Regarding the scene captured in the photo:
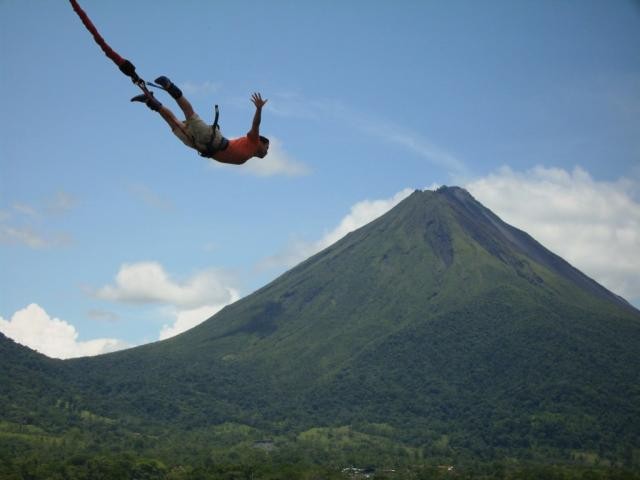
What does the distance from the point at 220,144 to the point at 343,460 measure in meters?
143

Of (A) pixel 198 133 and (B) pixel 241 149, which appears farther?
(B) pixel 241 149

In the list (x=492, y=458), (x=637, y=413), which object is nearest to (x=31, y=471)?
(x=492, y=458)

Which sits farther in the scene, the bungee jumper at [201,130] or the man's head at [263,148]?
the man's head at [263,148]

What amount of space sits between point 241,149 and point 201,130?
76 centimetres

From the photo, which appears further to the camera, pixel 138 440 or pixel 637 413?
pixel 637 413

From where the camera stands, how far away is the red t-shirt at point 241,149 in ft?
35.8

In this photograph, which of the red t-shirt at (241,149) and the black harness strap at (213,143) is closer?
the black harness strap at (213,143)

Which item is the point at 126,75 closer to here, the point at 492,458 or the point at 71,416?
the point at 492,458

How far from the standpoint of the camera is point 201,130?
10375 mm

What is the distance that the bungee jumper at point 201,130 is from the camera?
395 inches

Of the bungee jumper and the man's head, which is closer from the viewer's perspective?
the bungee jumper

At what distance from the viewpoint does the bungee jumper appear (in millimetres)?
10031

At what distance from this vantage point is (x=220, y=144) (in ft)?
34.8

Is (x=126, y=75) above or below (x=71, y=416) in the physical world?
below
